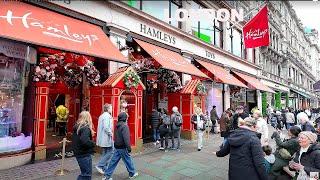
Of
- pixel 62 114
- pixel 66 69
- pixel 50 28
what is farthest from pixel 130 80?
pixel 62 114

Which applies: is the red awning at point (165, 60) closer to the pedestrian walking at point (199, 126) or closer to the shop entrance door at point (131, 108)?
the shop entrance door at point (131, 108)

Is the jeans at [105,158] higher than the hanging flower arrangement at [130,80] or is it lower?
lower

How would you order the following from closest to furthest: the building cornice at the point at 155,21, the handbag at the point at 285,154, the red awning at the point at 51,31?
the handbag at the point at 285,154 < the red awning at the point at 51,31 < the building cornice at the point at 155,21

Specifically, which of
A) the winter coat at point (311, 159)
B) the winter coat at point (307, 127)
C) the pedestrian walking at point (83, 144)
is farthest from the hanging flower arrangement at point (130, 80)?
the winter coat at point (311, 159)

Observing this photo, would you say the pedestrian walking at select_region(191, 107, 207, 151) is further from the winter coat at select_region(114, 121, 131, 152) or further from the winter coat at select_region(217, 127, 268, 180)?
the winter coat at select_region(217, 127, 268, 180)

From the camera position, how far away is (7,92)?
7914mm

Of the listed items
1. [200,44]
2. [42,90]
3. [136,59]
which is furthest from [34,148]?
[200,44]

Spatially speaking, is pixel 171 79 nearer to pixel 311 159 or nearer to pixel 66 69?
pixel 66 69

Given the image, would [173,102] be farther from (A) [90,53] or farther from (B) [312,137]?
(B) [312,137]

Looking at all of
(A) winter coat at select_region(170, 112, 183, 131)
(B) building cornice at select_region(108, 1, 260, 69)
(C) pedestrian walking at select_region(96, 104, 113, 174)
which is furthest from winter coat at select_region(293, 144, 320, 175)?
(B) building cornice at select_region(108, 1, 260, 69)

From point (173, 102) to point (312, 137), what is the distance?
9945 mm

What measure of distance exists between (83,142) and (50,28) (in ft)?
13.6

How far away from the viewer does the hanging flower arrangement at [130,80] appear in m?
9.70

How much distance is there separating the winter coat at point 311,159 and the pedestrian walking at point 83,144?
3.85 meters
